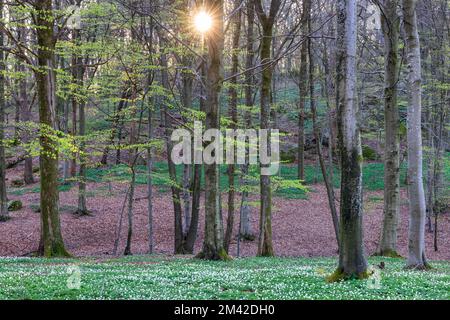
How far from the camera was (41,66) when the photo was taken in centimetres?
1462

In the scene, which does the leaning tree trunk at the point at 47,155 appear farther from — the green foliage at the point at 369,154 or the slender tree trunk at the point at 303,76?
the green foliage at the point at 369,154

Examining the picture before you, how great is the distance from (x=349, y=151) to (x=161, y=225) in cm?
2137

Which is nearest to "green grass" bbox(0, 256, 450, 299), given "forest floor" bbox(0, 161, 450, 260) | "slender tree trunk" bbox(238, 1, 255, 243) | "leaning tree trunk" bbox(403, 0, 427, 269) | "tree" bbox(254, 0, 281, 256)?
"leaning tree trunk" bbox(403, 0, 427, 269)

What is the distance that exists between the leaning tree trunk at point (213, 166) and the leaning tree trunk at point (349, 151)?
18.8 ft

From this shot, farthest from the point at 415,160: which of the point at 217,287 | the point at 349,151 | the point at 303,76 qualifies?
the point at 303,76

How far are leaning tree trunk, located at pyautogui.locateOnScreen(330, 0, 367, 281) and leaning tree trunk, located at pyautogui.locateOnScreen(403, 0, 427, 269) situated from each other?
3.76 m

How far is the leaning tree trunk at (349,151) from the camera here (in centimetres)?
839

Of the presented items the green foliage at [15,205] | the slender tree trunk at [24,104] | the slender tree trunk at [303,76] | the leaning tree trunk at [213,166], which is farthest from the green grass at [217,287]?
the green foliage at [15,205]

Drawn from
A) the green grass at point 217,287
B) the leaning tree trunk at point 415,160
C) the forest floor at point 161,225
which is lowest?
the forest floor at point 161,225

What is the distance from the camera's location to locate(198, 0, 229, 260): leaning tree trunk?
13750mm

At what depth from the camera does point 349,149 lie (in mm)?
8406

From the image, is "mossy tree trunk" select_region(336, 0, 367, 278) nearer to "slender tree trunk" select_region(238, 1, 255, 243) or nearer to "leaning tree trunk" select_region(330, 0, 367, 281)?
"leaning tree trunk" select_region(330, 0, 367, 281)

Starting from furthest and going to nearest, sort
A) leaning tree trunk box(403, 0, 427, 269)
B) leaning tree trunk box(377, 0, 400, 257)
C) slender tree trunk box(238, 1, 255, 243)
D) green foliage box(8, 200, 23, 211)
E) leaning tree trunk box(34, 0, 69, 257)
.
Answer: green foliage box(8, 200, 23, 211), slender tree trunk box(238, 1, 255, 243), leaning tree trunk box(377, 0, 400, 257), leaning tree trunk box(34, 0, 69, 257), leaning tree trunk box(403, 0, 427, 269)
